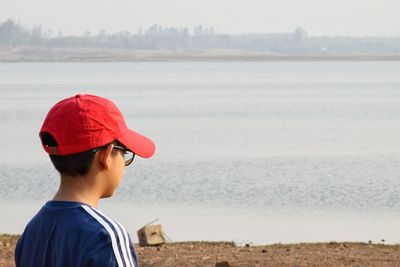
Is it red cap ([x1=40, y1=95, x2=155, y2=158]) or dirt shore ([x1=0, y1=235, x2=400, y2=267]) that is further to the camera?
dirt shore ([x1=0, y1=235, x2=400, y2=267])

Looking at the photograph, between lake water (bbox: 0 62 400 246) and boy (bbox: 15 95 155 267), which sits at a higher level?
boy (bbox: 15 95 155 267)

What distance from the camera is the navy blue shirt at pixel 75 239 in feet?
8.73

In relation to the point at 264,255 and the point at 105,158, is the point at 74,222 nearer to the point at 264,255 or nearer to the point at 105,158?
the point at 105,158

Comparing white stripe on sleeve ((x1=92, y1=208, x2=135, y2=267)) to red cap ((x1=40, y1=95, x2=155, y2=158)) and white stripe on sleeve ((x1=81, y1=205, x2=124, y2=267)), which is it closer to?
white stripe on sleeve ((x1=81, y1=205, x2=124, y2=267))

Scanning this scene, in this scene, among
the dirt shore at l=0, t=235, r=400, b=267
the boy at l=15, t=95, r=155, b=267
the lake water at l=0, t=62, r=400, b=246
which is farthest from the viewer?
the lake water at l=0, t=62, r=400, b=246

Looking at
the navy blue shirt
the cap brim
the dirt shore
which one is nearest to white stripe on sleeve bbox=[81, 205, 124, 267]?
the navy blue shirt

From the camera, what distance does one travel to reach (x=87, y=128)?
9.35 feet

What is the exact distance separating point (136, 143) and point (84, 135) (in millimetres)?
135

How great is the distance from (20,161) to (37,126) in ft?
48.6

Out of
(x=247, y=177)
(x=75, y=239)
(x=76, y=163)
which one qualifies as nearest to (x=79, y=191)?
(x=76, y=163)

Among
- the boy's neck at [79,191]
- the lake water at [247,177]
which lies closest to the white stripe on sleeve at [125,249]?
the boy's neck at [79,191]

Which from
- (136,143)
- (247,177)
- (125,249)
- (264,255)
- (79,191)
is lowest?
(247,177)

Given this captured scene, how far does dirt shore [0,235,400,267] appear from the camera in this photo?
1044 centimetres

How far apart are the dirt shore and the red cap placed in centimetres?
663
